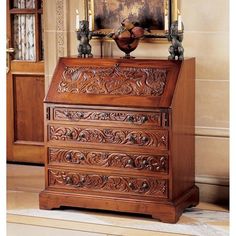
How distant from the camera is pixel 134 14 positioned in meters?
4.18

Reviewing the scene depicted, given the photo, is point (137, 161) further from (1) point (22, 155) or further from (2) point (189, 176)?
(1) point (22, 155)

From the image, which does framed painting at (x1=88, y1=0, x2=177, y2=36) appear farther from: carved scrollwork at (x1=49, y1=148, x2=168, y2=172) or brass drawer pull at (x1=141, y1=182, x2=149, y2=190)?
brass drawer pull at (x1=141, y1=182, x2=149, y2=190)

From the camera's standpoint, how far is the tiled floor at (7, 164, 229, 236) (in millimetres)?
3350

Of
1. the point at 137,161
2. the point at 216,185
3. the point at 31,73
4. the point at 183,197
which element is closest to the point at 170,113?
the point at 137,161

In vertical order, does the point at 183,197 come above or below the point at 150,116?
below

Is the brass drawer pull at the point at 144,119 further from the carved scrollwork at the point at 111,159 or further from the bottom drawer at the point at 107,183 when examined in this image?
the bottom drawer at the point at 107,183

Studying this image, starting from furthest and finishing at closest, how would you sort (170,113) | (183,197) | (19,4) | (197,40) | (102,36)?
1. (19,4)
2. (102,36)
3. (197,40)
4. (183,197)
5. (170,113)

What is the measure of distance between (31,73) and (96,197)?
184 centimetres

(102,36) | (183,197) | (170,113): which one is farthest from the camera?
(102,36)

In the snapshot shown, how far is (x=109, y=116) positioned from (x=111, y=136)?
0.13 m

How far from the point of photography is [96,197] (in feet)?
12.3

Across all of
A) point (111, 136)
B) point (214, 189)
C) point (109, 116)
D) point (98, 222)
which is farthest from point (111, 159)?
point (214, 189)

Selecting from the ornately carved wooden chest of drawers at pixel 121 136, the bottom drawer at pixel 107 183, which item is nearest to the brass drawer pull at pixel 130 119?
the ornately carved wooden chest of drawers at pixel 121 136

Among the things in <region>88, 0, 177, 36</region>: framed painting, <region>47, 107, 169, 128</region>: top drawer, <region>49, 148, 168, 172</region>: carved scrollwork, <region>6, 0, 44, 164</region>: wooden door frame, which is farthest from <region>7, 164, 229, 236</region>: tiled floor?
<region>88, 0, 177, 36</region>: framed painting
